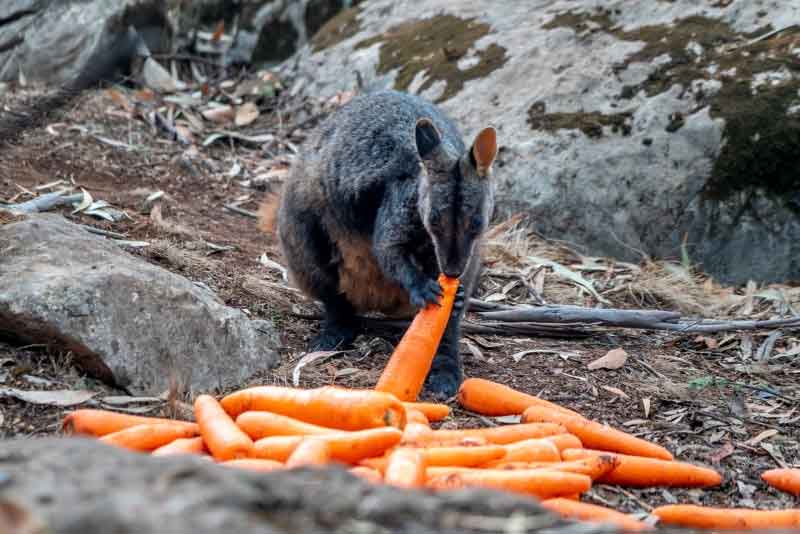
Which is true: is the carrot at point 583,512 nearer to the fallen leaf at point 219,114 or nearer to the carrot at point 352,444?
the carrot at point 352,444

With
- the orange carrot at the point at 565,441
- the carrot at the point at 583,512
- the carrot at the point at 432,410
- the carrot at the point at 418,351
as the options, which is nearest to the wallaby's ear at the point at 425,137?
the carrot at the point at 418,351

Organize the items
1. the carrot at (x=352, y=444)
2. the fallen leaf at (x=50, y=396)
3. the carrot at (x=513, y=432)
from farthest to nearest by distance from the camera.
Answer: the fallen leaf at (x=50, y=396) → the carrot at (x=513, y=432) → the carrot at (x=352, y=444)

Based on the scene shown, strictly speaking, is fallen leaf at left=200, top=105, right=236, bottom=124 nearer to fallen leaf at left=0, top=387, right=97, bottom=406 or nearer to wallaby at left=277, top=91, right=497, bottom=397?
wallaby at left=277, top=91, right=497, bottom=397

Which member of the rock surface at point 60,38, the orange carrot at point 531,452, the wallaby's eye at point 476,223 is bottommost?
the orange carrot at point 531,452

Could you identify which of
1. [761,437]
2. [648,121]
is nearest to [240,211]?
[648,121]

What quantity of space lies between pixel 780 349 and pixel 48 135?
6.21 meters

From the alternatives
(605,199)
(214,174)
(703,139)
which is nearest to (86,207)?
(214,174)

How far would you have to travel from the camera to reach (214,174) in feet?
28.7

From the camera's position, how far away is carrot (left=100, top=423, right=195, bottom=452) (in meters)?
3.51

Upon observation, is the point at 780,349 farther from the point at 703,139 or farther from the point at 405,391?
the point at 405,391

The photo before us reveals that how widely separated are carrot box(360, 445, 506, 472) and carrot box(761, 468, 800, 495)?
→ 1.27m

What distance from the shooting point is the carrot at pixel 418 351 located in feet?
14.7

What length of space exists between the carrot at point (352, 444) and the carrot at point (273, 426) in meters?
0.17

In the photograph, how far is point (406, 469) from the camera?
2990 millimetres
